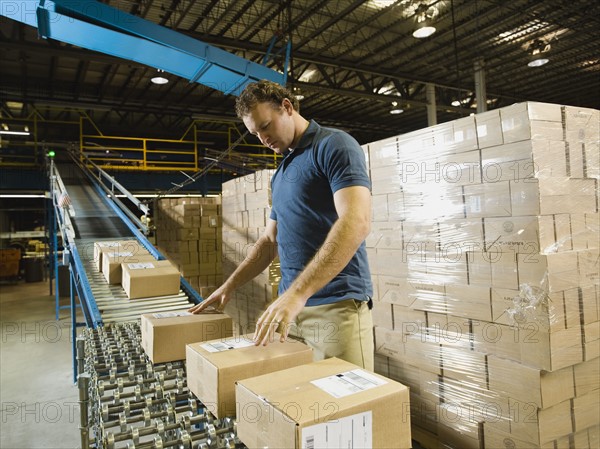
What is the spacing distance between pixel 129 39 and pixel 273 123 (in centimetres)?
188

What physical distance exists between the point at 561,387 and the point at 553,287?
713 mm

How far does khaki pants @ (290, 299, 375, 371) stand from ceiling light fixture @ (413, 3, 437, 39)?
6.20 metres

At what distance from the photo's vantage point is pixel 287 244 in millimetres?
1739

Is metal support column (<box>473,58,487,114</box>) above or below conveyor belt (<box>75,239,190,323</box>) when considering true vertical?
above

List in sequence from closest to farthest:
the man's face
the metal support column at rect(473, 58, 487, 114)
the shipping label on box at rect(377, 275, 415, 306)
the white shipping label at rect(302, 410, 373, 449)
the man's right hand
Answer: the white shipping label at rect(302, 410, 373, 449), the man's face, the man's right hand, the shipping label on box at rect(377, 275, 415, 306), the metal support column at rect(473, 58, 487, 114)

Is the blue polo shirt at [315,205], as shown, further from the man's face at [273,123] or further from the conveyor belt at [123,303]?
the conveyor belt at [123,303]

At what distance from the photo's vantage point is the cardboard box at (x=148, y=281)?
2.51 m

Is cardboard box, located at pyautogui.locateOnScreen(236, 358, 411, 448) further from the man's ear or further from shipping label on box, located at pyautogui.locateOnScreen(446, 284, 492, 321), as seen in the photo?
shipping label on box, located at pyautogui.locateOnScreen(446, 284, 492, 321)

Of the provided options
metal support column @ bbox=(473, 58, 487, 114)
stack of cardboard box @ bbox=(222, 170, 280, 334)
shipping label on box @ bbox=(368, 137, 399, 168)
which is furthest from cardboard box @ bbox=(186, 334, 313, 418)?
metal support column @ bbox=(473, 58, 487, 114)

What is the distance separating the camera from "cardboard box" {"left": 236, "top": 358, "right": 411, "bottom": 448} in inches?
35.5

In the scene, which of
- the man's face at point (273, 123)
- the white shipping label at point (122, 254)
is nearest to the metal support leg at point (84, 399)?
the man's face at point (273, 123)

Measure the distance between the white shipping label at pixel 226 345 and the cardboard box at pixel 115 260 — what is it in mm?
1662

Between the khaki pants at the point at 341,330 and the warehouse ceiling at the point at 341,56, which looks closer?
the khaki pants at the point at 341,330

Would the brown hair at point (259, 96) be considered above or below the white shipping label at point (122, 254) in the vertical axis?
above
